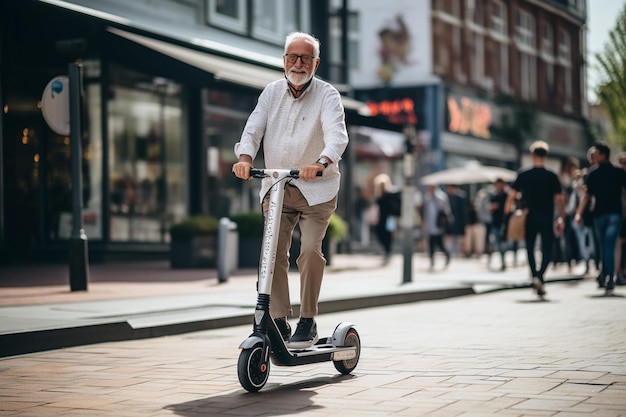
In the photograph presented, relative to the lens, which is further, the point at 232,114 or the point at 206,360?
the point at 232,114

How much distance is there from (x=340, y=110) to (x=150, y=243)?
1452 cm

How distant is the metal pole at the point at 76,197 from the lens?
12070mm

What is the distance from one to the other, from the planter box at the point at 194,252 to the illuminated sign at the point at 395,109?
1919cm

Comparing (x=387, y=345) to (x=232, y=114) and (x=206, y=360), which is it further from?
(x=232, y=114)

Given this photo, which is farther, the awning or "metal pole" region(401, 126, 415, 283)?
the awning

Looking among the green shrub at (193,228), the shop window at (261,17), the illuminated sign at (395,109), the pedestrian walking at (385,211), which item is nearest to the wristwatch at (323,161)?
the green shrub at (193,228)

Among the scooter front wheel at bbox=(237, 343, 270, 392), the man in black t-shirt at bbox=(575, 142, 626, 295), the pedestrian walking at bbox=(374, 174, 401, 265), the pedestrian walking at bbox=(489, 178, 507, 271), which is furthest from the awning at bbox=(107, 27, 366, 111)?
the scooter front wheel at bbox=(237, 343, 270, 392)

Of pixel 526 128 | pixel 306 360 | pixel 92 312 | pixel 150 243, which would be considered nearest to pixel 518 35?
pixel 526 128

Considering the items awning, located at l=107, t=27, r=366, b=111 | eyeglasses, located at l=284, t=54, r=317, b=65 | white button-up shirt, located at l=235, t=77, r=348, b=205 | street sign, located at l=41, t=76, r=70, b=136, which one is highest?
awning, located at l=107, t=27, r=366, b=111

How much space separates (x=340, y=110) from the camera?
20.8 feet

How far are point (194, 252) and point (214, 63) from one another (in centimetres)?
327

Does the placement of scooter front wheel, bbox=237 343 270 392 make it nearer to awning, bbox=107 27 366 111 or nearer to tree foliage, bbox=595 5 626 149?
awning, bbox=107 27 366 111

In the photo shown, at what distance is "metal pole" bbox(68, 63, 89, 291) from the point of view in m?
12.1

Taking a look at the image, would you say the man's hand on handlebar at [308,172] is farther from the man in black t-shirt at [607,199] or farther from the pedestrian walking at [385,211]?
the pedestrian walking at [385,211]
